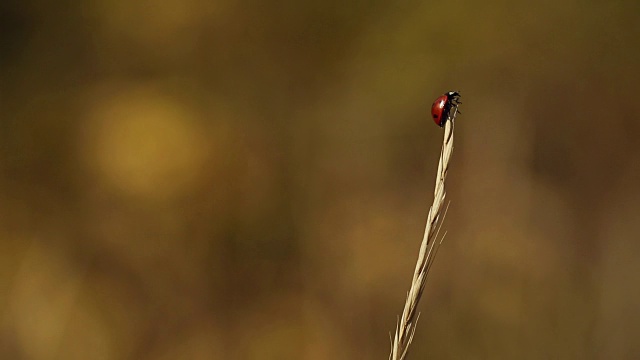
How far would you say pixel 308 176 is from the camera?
3.60 feet

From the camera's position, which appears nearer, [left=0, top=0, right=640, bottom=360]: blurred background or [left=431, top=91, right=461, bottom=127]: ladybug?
[left=431, top=91, right=461, bottom=127]: ladybug

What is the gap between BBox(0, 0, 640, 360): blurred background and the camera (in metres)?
1.06

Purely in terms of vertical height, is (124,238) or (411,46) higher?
(411,46)

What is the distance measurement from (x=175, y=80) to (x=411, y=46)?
1.32 feet

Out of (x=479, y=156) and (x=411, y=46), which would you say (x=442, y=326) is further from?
(x=411, y=46)

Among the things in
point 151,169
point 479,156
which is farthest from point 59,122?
point 479,156

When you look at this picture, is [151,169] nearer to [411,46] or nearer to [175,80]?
[175,80]

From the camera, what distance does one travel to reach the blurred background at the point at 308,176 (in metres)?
1.06

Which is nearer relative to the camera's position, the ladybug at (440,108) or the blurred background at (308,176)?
the ladybug at (440,108)

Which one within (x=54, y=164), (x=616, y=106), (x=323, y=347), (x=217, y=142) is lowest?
(x=323, y=347)

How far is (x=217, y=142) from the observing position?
Answer: 1114 mm

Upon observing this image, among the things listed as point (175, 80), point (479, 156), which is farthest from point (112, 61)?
point (479, 156)

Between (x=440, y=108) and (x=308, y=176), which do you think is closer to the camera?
(x=440, y=108)

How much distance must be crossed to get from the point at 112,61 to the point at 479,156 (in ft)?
2.07
